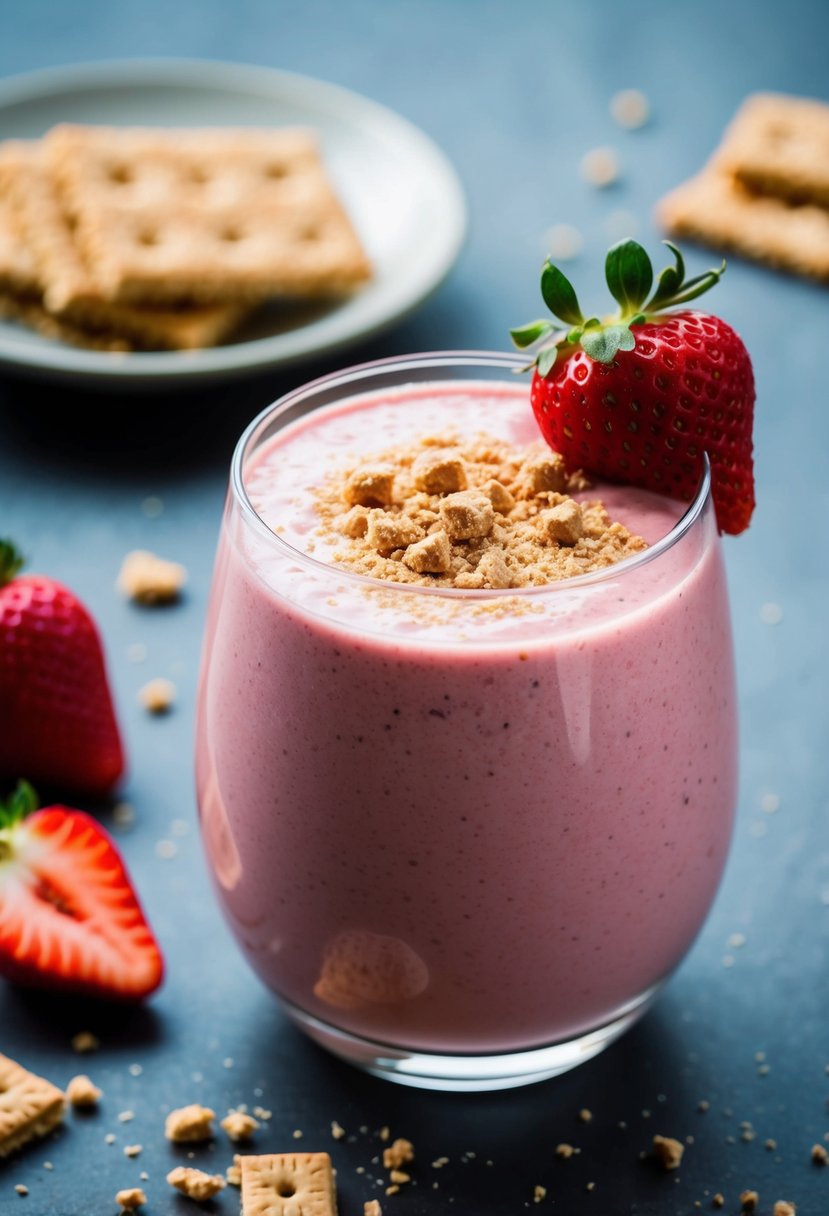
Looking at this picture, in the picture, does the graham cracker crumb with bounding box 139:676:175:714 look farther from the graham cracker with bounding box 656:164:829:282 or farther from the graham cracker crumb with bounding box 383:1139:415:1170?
the graham cracker with bounding box 656:164:829:282

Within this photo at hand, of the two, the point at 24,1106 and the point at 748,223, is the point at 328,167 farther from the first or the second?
the point at 24,1106

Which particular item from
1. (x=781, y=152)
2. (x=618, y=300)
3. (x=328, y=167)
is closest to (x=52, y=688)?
(x=618, y=300)

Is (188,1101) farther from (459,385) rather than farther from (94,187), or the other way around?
(94,187)

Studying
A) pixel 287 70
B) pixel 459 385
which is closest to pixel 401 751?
pixel 459 385

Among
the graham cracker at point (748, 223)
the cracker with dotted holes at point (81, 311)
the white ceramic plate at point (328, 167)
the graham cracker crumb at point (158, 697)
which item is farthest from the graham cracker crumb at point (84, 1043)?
the graham cracker at point (748, 223)

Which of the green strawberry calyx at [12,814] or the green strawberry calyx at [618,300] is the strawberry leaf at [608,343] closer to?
the green strawberry calyx at [618,300]

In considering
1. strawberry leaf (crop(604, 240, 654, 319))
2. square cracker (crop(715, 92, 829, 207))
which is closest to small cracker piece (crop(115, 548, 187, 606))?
strawberry leaf (crop(604, 240, 654, 319))
